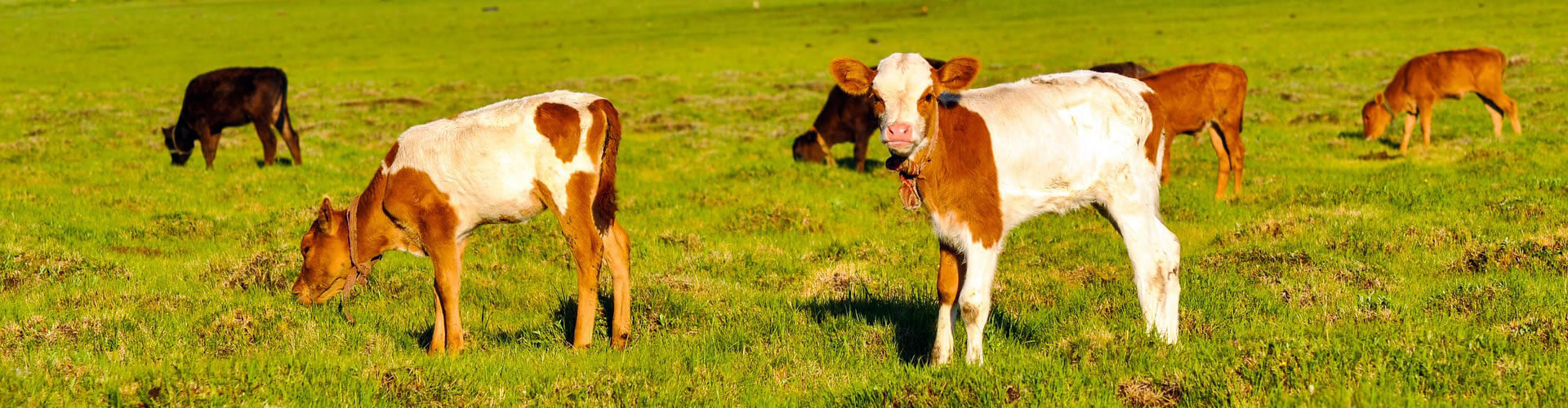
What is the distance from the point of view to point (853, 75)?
20.7ft

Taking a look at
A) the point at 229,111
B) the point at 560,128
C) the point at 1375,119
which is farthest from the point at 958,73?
the point at 229,111

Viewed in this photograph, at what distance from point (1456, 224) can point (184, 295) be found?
11.3m

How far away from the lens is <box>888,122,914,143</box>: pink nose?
227 inches

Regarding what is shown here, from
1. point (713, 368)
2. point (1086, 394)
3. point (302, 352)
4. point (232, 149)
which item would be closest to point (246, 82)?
point (232, 149)

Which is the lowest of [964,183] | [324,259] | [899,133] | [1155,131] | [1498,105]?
[1498,105]

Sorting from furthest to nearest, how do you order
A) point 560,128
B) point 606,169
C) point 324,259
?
point 324,259
point 606,169
point 560,128

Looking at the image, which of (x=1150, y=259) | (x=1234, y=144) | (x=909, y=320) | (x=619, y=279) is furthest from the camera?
(x=1234, y=144)

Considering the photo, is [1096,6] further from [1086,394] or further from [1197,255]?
[1086,394]

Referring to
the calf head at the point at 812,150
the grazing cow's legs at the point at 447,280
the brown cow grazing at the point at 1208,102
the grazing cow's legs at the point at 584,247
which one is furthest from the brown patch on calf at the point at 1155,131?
the calf head at the point at 812,150

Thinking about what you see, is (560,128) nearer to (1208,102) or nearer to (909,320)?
(909,320)

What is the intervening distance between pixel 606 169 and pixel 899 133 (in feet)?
8.24

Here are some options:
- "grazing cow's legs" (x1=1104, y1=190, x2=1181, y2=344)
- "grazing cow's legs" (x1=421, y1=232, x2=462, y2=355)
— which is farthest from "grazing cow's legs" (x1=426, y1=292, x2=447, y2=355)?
"grazing cow's legs" (x1=1104, y1=190, x2=1181, y2=344)

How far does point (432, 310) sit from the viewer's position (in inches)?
347

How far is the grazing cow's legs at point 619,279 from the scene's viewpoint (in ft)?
24.9
